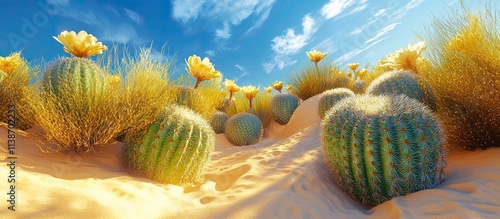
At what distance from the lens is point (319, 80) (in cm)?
823

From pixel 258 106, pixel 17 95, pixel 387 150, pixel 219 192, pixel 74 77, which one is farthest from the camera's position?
pixel 258 106

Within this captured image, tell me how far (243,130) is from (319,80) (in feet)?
9.26

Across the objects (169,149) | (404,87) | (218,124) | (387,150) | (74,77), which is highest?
(74,77)

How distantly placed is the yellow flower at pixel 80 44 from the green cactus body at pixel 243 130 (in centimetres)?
353

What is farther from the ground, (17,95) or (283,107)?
(17,95)

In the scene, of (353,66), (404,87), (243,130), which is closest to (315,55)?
(353,66)

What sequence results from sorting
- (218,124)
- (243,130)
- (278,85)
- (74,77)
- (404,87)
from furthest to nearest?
1. (278,85)
2. (218,124)
3. (243,130)
4. (404,87)
5. (74,77)

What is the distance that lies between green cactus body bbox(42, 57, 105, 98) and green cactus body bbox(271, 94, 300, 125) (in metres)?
5.00

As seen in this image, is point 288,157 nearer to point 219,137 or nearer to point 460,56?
point 460,56

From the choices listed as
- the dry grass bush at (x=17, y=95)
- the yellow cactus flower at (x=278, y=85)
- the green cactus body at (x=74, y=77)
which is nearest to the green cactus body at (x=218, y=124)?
the yellow cactus flower at (x=278, y=85)

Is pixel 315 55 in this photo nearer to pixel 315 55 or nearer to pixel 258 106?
pixel 315 55

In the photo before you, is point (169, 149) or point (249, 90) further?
point (249, 90)

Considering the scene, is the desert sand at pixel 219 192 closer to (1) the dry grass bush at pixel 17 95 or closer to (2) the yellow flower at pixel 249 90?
(1) the dry grass bush at pixel 17 95

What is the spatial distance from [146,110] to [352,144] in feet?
5.53
